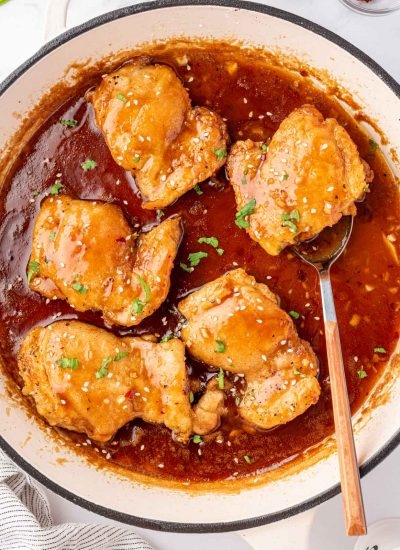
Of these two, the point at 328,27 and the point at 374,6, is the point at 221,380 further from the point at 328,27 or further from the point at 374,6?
the point at 374,6

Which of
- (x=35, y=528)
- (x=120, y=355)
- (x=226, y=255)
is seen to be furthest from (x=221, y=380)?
(x=35, y=528)

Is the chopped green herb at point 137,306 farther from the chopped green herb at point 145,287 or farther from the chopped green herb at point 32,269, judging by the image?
the chopped green herb at point 32,269

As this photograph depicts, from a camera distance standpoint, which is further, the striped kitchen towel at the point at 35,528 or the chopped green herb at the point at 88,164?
the striped kitchen towel at the point at 35,528


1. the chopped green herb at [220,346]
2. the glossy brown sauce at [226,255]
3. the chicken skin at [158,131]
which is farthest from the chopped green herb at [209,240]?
the chopped green herb at [220,346]

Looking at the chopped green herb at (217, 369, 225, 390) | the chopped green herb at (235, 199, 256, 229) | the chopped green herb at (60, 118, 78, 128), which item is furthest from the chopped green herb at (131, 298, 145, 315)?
the chopped green herb at (60, 118, 78, 128)

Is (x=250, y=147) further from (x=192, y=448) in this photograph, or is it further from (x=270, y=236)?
(x=192, y=448)

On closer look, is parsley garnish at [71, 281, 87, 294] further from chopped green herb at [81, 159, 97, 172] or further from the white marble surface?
the white marble surface
